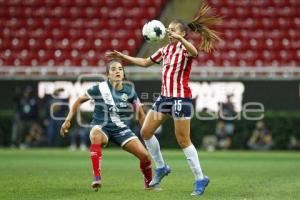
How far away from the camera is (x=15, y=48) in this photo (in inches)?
1107

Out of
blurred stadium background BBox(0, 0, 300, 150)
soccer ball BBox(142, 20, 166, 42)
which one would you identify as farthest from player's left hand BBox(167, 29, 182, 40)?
blurred stadium background BBox(0, 0, 300, 150)

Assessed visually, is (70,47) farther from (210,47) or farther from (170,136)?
(210,47)

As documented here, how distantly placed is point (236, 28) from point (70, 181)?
1653 cm

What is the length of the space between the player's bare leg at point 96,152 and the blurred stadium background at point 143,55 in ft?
41.7

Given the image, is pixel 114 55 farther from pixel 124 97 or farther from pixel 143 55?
pixel 143 55

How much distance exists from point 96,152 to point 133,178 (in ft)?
9.00

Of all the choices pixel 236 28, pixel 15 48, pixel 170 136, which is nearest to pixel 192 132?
pixel 170 136

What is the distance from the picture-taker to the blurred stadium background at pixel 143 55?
23.8m

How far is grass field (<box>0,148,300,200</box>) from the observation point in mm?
10188

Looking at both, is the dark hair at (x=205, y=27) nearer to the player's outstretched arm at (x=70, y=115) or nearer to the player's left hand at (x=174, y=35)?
the player's left hand at (x=174, y=35)

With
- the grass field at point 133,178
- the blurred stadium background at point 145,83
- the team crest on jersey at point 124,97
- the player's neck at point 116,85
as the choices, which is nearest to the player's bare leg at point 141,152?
the grass field at point 133,178

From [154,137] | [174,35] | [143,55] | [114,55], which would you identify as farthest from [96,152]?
[143,55]

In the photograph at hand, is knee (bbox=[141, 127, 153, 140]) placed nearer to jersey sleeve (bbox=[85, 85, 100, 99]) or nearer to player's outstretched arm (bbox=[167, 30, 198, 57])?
jersey sleeve (bbox=[85, 85, 100, 99])

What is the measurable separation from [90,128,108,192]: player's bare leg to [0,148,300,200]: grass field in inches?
6.6
